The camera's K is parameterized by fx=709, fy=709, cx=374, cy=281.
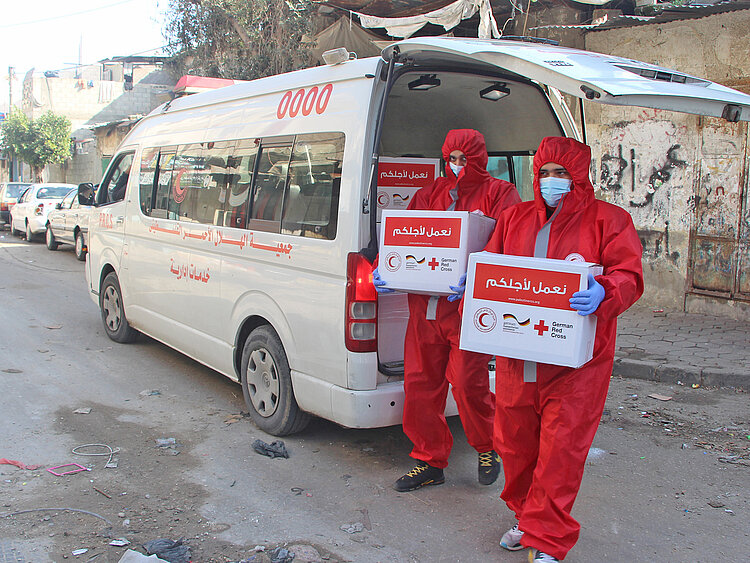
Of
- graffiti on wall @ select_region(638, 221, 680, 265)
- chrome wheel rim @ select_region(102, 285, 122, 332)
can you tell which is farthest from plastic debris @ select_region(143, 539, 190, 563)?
graffiti on wall @ select_region(638, 221, 680, 265)

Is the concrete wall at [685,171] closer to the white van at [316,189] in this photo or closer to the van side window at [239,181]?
the white van at [316,189]

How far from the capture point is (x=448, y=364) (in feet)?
13.1

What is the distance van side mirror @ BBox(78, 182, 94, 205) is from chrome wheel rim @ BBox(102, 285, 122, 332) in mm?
959

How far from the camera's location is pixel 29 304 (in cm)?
966

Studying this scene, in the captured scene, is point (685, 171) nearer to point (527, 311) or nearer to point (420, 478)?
point (420, 478)

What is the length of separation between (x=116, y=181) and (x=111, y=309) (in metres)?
1.36

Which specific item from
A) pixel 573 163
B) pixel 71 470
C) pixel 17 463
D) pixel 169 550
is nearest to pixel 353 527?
pixel 169 550

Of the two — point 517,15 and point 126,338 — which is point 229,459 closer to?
point 126,338

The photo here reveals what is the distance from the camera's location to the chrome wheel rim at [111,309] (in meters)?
7.39

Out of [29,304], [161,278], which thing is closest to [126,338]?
[161,278]

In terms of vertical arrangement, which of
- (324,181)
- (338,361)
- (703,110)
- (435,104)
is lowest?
(338,361)

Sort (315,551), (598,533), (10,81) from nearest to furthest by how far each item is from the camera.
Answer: (315,551) < (598,533) < (10,81)

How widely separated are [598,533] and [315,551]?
1434mm

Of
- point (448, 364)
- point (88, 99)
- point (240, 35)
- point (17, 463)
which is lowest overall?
point (17, 463)
